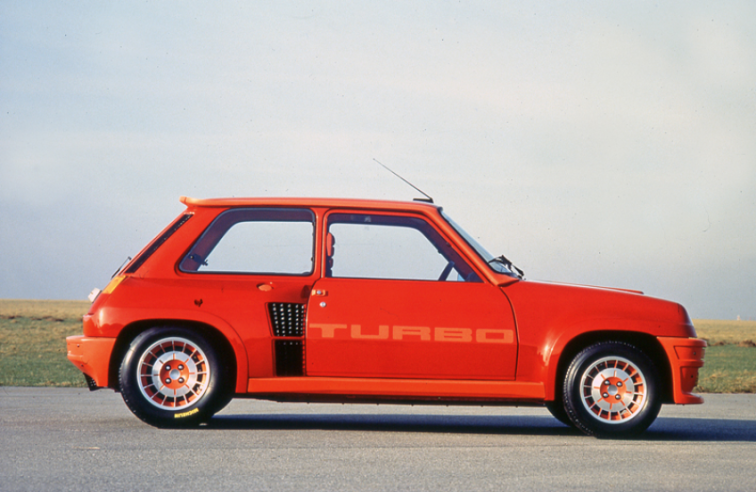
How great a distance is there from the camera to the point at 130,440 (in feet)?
20.6

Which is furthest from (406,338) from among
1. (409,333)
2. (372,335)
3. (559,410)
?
(559,410)

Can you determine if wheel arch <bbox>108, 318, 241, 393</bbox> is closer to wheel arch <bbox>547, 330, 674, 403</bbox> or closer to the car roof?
the car roof

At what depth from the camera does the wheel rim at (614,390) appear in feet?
22.5

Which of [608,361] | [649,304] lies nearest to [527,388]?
[608,361]

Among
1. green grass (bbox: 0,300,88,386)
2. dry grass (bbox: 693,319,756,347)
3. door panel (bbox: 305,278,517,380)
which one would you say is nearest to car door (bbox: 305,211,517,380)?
door panel (bbox: 305,278,517,380)

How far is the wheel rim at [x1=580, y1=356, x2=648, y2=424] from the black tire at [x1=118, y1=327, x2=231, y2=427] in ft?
9.43

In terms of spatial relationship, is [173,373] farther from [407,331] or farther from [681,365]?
[681,365]

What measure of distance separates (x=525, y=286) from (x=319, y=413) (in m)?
3.17

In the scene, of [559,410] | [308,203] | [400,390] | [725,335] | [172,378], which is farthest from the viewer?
[725,335]

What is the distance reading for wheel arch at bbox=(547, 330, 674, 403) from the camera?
6.94 meters

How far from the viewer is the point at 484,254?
723 cm

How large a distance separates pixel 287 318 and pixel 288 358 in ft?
1.03

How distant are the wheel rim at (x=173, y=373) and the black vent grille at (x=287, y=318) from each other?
62 centimetres

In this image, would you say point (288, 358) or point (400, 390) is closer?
point (400, 390)
